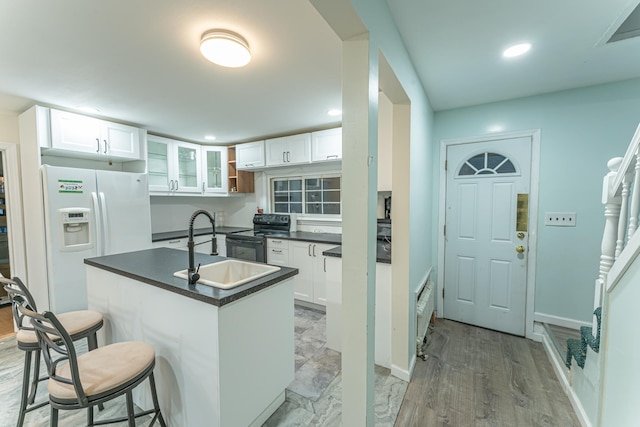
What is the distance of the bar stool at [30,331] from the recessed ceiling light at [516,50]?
3.14 meters

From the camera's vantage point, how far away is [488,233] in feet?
9.13

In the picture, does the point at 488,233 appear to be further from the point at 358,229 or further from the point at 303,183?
the point at 303,183

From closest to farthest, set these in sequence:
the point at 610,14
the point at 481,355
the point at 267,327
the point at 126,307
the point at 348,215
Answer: the point at 348,215 < the point at 610,14 < the point at 267,327 < the point at 126,307 < the point at 481,355

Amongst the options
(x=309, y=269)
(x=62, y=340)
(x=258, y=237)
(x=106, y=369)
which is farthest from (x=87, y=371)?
(x=258, y=237)

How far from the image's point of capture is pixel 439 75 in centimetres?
213

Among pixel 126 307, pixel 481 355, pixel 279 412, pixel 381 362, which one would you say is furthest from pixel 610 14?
pixel 126 307

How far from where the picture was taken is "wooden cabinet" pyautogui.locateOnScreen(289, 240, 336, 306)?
10.5 ft

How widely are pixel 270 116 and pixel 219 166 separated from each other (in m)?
1.77

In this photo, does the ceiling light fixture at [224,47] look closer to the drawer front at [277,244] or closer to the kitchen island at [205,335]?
the kitchen island at [205,335]

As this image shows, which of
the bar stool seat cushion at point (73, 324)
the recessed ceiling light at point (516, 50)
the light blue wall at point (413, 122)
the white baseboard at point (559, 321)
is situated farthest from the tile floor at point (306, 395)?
the recessed ceiling light at point (516, 50)

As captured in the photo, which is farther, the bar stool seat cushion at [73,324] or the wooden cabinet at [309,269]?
the wooden cabinet at [309,269]

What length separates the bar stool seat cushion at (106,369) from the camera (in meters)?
1.12

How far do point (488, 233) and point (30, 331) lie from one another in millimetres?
3715

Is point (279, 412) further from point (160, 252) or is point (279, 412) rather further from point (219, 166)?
point (219, 166)
